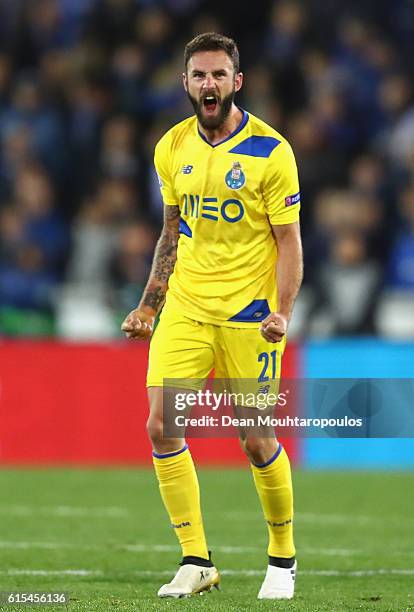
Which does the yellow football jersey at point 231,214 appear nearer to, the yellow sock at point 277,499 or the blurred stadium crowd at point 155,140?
the yellow sock at point 277,499

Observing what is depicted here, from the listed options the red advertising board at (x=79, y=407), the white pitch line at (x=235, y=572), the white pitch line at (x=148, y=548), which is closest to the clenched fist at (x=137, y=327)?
the white pitch line at (x=235, y=572)

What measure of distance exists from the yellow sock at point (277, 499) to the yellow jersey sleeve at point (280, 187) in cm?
107

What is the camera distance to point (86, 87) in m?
16.8

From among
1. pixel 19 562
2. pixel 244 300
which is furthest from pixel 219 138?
pixel 19 562

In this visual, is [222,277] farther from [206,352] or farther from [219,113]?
[219,113]

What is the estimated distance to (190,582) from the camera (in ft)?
21.8

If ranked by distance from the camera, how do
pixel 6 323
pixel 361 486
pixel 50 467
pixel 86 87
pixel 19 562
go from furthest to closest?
pixel 86 87 → pixel 6 323 → pixel 50 467 → pixel 361 486 → pixel 19 562

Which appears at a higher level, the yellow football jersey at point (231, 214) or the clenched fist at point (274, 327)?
the yellow football jersey at point (231, 214)

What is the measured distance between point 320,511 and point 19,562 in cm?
326

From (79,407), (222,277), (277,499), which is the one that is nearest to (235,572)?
(277,499)

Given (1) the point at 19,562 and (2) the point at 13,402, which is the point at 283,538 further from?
(2) the point at 13,402

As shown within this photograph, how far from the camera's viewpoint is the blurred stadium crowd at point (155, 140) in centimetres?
1430

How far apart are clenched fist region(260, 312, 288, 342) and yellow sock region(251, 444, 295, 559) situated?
626 millimetres

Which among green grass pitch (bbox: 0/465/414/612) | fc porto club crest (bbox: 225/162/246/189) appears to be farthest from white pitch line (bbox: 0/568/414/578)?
fc porto club crest (bbox: 225/162/246/189)
